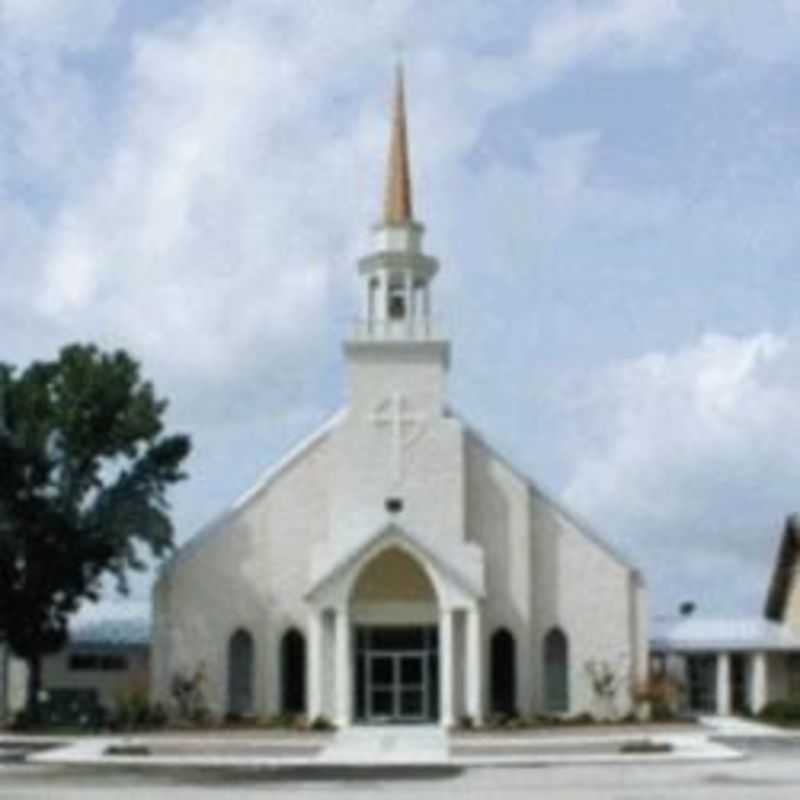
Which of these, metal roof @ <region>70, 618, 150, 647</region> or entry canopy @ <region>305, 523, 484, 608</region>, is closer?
entry canopy @ <region>305, 523, 484, 608</region>

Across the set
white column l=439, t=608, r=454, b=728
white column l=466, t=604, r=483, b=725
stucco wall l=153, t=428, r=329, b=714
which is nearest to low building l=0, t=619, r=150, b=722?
stucco wall l=153, t=428, r=329, b=714

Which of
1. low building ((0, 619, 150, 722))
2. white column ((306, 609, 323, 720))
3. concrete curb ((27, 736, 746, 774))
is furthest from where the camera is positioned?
low building ((0, 619, 150, 722))

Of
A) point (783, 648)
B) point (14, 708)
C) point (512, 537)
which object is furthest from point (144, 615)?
point (783, 648)

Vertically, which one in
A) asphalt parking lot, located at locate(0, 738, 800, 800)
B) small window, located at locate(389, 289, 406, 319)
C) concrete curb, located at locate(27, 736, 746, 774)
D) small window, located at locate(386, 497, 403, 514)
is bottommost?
asphalt parking lot, located at locate(0, 738, 800, 800)

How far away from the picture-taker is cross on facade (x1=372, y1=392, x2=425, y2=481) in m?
59.8

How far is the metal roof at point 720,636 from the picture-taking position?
216 ft

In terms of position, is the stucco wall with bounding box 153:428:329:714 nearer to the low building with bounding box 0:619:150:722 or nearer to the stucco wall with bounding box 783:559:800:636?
the low building with bounding box 0:619:150:722

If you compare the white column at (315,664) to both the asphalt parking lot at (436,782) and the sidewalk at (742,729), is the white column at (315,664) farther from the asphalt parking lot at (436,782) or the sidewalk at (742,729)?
the asphalt parking lot at (436,782)

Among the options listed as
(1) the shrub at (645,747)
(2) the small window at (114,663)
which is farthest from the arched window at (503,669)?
(1) the shrub at (645,747)

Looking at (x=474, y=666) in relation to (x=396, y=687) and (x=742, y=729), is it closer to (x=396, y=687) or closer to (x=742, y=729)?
(x=396, y=687)

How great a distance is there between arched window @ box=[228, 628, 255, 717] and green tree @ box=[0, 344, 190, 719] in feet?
11.4

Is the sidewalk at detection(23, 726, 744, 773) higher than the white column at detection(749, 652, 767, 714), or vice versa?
the white column at detection(749, 652, 767, 714)

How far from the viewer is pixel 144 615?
66000 millimetres

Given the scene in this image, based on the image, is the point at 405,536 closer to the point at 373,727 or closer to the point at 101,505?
the point at 373,727
